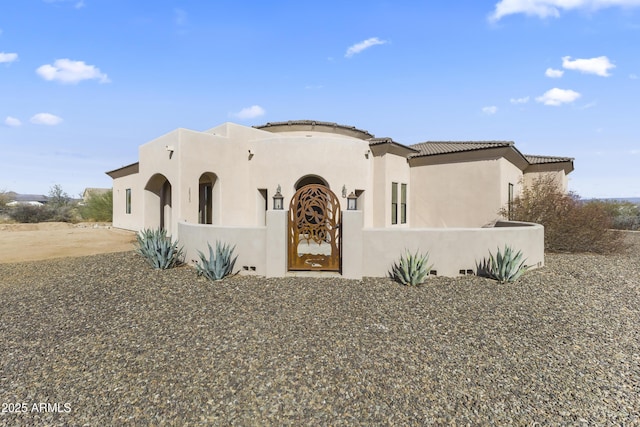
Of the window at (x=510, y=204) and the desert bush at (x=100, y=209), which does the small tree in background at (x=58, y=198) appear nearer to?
the desert bush at (x=100, y=209)

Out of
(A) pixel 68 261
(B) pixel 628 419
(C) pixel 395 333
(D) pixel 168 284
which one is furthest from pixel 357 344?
(A) pixel 68 261

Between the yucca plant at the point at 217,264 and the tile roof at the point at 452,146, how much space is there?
45.9 feet

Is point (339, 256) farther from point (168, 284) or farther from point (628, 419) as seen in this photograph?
point (628, 419)

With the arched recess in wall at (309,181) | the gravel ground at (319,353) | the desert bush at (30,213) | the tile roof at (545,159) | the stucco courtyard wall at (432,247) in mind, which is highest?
the tile roof at (545,159)

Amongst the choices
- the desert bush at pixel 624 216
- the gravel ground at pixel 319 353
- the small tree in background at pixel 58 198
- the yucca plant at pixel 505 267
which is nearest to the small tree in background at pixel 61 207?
the small tree in background at pixel 58 198

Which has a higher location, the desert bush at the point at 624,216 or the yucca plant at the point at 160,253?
the desert bush at the point at 624,216

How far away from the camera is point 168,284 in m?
8.95

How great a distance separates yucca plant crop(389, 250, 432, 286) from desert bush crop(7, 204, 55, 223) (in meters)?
38.1

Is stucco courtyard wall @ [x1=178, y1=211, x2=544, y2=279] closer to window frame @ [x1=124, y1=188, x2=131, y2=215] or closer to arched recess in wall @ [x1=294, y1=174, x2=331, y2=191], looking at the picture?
arched recess in wall @ [x1=294, y1=174, x2=331, y2=191]

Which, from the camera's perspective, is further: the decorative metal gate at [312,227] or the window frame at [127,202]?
the window frame at [127,202]

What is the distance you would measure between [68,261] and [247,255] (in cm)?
799

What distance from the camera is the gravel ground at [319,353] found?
156 inches

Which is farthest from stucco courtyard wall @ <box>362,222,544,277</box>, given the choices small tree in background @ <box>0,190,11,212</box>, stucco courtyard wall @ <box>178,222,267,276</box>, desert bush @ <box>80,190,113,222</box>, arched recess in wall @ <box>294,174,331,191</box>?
small tree in background @ <box>0,190,11,212</box>

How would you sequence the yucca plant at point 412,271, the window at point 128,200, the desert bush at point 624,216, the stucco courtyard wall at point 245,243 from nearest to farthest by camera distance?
1. the yucca plant at point 412,271
2. the stucco courtyard wall at point 245,243
3. the window at point 128,200
4. the desert bush at point 624,216
